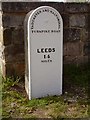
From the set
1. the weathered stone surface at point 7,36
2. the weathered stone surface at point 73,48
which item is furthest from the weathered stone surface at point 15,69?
the weathered stone surface at point 73,48

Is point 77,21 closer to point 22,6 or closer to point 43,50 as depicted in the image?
point 22,6

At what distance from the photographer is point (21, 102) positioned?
12.4ft

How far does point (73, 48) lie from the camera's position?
16.0 ft

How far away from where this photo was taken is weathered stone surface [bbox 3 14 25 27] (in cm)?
436

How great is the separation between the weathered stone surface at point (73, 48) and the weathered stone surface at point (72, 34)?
3.4 inches

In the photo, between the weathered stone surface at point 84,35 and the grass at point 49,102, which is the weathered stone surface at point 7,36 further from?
the weathered stone surface at point 84,35

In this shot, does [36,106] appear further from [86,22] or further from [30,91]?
[86,22]

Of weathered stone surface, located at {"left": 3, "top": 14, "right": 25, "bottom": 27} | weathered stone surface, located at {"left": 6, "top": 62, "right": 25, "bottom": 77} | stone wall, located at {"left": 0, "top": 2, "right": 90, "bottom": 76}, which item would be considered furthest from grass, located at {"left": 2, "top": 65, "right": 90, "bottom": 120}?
weathered stone surface, located at {"left": 3, "top": 14, "right": 25, "bottom": 27}

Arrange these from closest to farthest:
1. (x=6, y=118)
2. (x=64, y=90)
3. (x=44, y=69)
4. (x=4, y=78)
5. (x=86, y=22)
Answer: (x=6, y=118), (x=44, y=69), (x=64, y=90), (x=4, y=78), (x=86, y=22)

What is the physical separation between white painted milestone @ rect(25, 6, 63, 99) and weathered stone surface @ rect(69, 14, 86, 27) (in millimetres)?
998

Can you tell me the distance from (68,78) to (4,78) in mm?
1128

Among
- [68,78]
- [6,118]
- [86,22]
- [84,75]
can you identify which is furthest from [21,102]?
[86,22]

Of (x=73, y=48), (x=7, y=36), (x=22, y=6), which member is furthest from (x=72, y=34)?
(x=7, y=36)

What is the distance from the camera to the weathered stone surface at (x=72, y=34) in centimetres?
476
